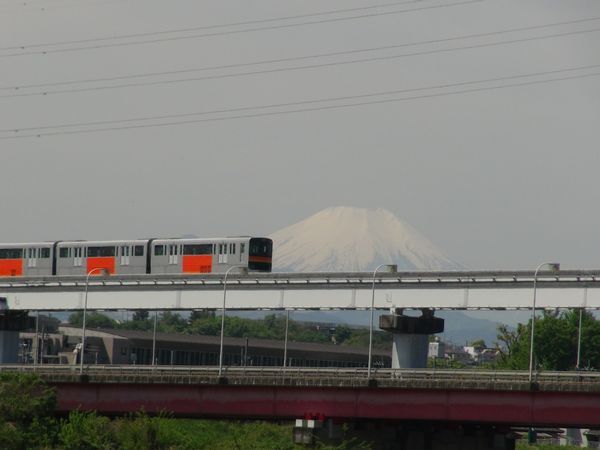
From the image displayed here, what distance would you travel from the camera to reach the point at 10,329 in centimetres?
13338

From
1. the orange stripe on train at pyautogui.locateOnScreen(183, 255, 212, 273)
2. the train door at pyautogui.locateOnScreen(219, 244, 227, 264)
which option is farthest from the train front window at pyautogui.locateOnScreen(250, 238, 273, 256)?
the orange stripe on train at pyautogui.locateOnScreen(183, 255, 212, 273)

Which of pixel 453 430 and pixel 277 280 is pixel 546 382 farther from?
pixel 277 280

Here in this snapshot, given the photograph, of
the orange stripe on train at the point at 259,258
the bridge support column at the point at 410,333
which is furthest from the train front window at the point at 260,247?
the bridge support column at the point at 410,333

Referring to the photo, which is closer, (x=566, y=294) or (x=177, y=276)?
(x=566, y=294)

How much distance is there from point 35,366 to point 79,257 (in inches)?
1326

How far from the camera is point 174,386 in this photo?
9375 cm

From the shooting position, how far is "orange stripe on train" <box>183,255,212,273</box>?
414ft

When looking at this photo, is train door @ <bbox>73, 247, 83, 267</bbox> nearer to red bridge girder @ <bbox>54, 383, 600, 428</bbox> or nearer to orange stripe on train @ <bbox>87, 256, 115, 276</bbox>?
orange stripe on train @ <bbox>87, 256, 115, 276</bbox>

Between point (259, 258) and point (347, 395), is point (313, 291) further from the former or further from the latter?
point (347, 395)

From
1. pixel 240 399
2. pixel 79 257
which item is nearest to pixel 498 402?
pixel 240 399

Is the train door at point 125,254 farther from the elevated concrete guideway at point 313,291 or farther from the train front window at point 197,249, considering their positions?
the train front window at point 197,249

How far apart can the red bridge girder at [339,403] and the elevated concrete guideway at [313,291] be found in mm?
19027

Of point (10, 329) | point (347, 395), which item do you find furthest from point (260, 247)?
point (347, 395)

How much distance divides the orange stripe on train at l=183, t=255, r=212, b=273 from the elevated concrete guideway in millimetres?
3106
